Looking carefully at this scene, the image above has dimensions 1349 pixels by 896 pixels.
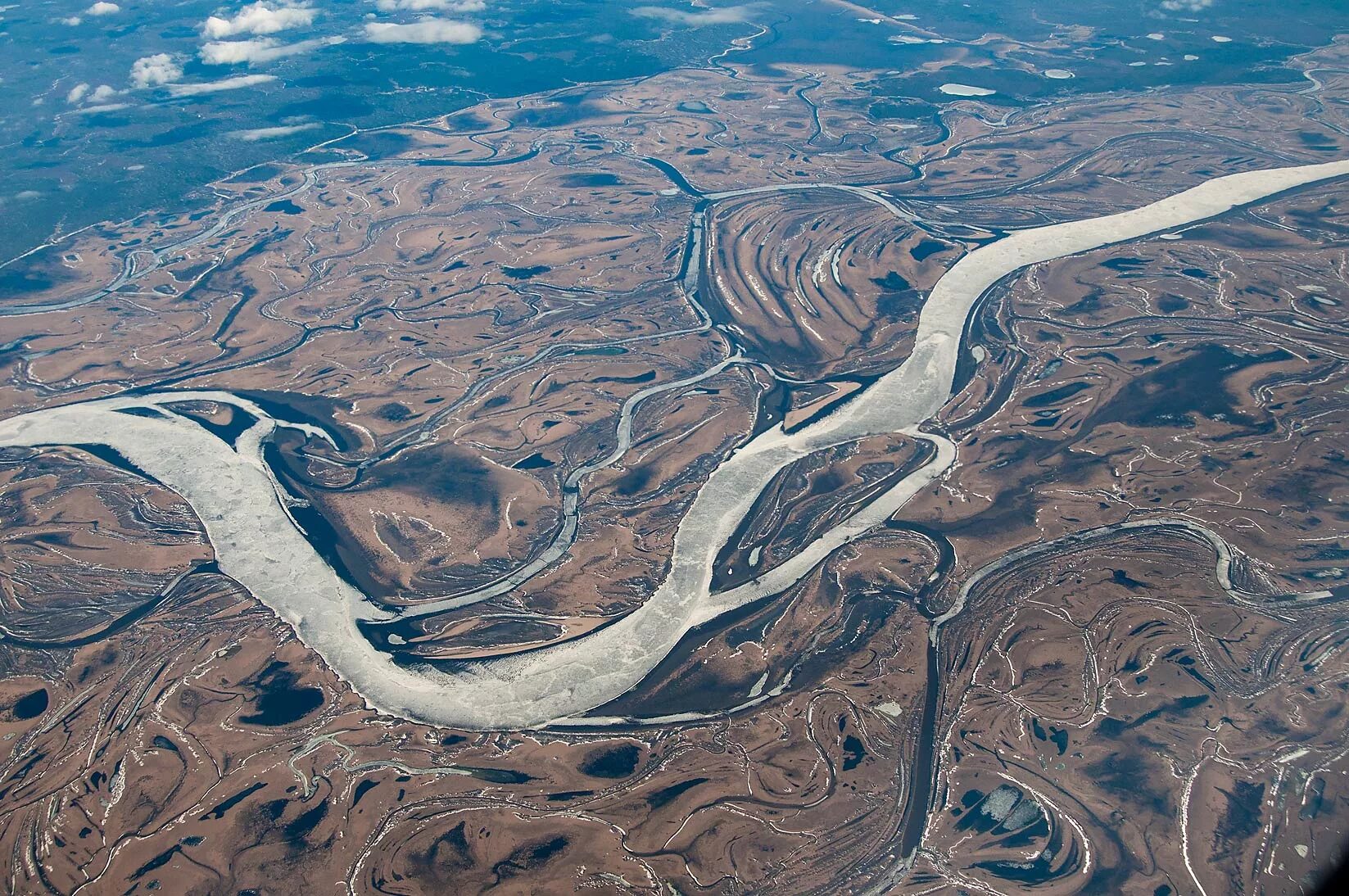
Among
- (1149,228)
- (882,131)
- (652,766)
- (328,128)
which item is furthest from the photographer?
(328,128)

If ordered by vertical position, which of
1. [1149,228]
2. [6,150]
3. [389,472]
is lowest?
[389,472]

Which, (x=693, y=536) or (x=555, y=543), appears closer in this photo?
(x=693, y=536)

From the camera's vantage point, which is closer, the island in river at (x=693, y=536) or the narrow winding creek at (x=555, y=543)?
the island in river at (x=693, y=536)

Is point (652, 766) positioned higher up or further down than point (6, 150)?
further down

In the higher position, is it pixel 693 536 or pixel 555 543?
pixel 693 536

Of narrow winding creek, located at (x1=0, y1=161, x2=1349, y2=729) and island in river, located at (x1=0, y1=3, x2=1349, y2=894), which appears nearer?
island in river, located at (x1=0, y1=3, x2=1349, y2=894)

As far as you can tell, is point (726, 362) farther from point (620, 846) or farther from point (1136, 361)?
point (620, 846)

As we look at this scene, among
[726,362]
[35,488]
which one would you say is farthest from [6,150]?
[726,362]

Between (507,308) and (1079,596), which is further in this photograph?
(507,308)
